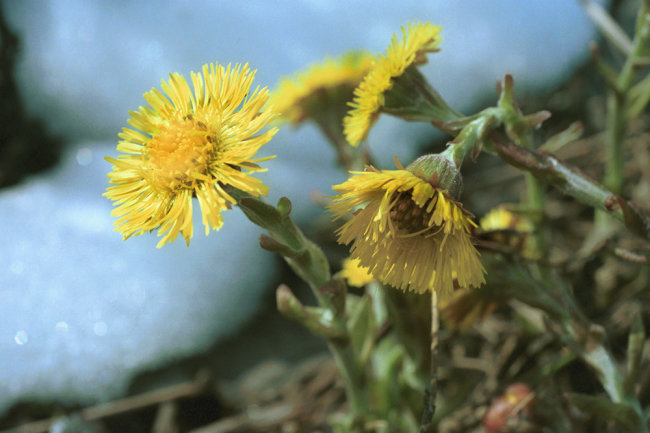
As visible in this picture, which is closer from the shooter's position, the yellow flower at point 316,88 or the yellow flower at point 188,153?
the yellow flower at point 188,153

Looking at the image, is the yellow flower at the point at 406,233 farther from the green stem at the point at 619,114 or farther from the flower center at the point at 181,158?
the green stem at the point at 619,114

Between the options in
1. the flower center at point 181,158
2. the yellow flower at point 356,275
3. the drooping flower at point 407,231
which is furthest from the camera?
the yellow flower at point 356,275

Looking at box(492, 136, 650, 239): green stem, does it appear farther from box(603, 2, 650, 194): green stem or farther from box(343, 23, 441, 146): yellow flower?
box(603, 2, 650, 194): green stem

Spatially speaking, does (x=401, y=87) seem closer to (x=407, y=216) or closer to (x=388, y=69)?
(x=388, y=69)

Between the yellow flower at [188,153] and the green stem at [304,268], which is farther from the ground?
the yellow flower at [188,153]

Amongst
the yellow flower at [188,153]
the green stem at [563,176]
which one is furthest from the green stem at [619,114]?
the yellow flower at [188,153]

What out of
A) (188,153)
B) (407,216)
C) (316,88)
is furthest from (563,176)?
(316,88)

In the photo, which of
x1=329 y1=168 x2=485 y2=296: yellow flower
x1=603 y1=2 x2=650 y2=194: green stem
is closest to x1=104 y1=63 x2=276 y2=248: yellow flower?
x1=329 y1=168 x2=485 y2=296: yellow flower
